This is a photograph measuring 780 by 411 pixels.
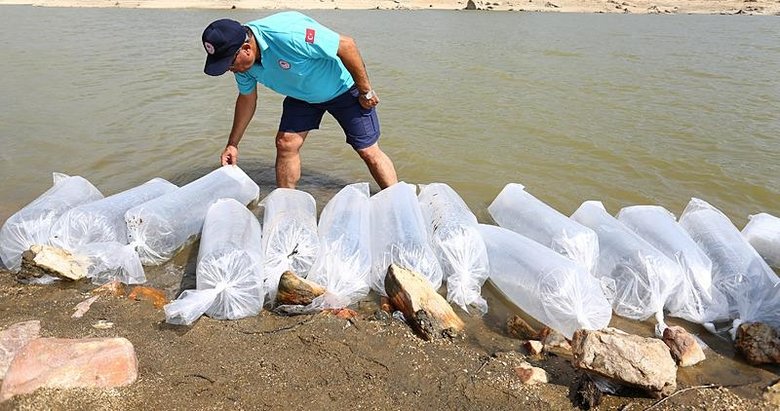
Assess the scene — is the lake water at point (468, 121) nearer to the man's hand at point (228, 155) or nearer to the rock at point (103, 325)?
the man's hand at point (228, 155)

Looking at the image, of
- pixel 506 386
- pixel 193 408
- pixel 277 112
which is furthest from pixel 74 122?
pixel 506 386

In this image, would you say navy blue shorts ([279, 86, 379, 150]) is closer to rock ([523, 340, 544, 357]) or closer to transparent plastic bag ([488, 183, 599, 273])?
transparent plastic bag ([488, 183, 599, 273])

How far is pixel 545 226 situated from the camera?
335cm

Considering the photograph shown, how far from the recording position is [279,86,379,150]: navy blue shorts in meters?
3.69

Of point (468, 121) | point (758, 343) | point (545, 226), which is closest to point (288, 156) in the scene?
point (545, 226)

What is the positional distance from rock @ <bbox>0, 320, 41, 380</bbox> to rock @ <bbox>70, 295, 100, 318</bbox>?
0.51 feet

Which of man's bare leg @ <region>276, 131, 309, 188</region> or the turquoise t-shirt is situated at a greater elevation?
the turquoise t-shirt

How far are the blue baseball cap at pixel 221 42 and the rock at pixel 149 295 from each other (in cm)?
123

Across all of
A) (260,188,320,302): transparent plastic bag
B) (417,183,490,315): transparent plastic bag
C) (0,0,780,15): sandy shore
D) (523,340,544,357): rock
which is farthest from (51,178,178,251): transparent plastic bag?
(0,0,780,15): sandy shore

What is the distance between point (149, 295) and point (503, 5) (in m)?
28.6

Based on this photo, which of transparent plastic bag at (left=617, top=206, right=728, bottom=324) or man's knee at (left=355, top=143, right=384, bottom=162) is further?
man's knee at (left=355, top=143, right=384, bottom=162)

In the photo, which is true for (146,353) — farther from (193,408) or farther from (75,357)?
(193,408)

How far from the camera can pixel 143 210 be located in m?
3.16

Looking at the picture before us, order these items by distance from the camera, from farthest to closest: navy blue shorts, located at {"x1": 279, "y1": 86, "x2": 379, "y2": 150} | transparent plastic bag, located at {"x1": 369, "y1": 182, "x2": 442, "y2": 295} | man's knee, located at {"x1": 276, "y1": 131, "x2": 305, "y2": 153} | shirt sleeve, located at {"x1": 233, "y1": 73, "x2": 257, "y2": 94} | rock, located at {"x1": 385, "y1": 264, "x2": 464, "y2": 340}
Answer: man's knee, located at {"x1": 276, "y1": 131, "x2": 305, "y2": 153}
navy blue shorts, located at {"x1": 279, "y1": 86, "x2": 379, "y2": 150}
shirt sleeve, located at {"x1": 233, "y1": 73, "x2": 257, "y2": 94}
transparent plastic bag, located at {"x1": 369, "y1": 182, "x2": 442, "y2": 295}
rock, located at {"x1": 385, "y1": 264, "x2": 464, "y2": 340}
